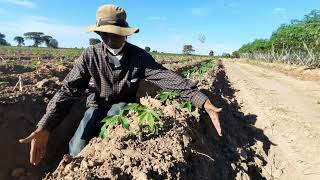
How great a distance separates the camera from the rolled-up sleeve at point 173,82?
3.98 meters

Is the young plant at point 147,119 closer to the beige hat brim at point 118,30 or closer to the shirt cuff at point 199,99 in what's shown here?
the shirt cuff at point 199,99

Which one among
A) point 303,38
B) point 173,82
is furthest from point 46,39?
point 173,82

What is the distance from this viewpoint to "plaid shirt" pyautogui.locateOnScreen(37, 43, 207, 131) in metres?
4.11

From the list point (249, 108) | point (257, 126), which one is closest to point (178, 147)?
point (257, 126)

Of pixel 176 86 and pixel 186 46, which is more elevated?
pixel 176 86

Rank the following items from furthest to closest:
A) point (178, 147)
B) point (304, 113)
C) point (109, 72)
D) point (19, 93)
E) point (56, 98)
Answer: point (304, 113)
point (19, 93)
point (109, 72)
point (56, 98)
point (178, 147)

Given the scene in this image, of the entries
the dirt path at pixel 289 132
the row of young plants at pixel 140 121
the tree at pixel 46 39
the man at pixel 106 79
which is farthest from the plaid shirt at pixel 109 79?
the tree at pixel 46 39

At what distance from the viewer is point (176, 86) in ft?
13.6

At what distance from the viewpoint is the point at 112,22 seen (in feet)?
12.9

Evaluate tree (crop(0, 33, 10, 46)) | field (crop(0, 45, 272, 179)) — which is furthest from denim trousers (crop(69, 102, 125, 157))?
tree (crop(0, 33, 10, 46))

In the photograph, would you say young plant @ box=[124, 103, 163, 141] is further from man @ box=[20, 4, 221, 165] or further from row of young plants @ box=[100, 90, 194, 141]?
man @ box=[20, 4, 221, 165]

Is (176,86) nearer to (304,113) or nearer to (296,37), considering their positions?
(304,113)

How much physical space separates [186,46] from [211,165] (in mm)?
112645

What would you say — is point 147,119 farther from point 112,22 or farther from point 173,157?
point 112,22
